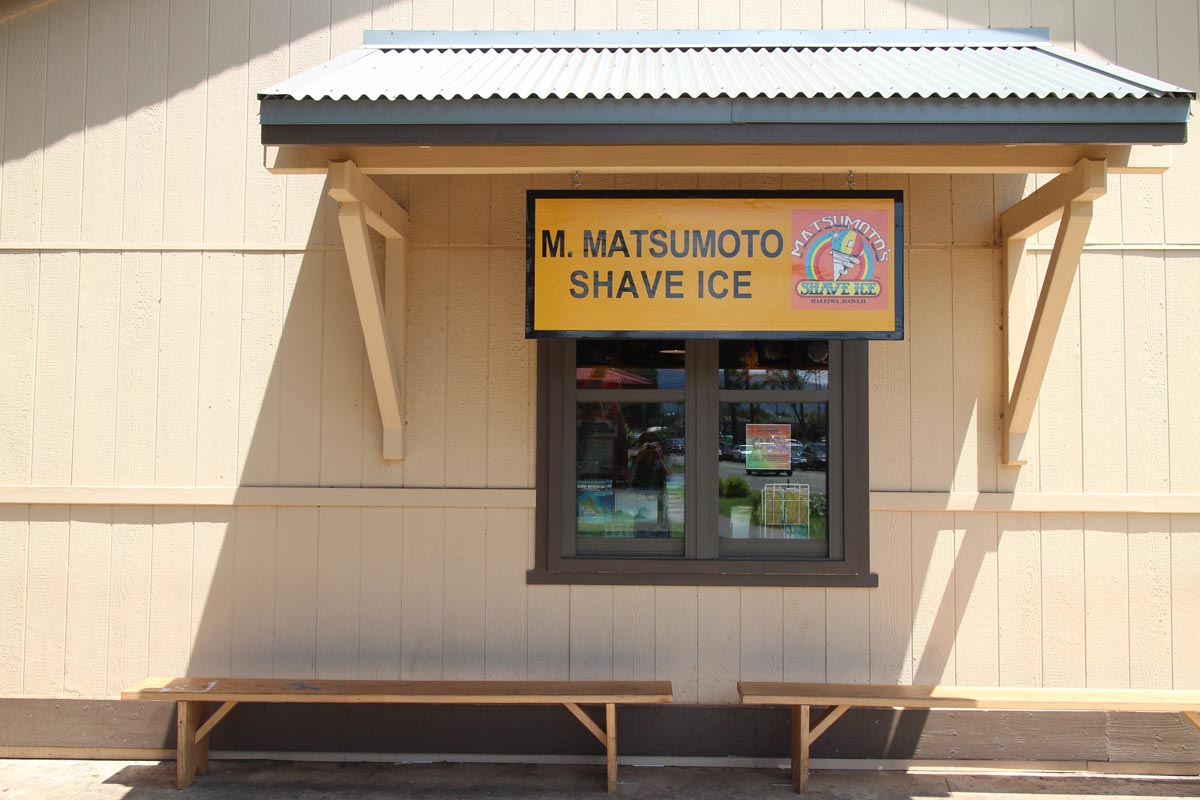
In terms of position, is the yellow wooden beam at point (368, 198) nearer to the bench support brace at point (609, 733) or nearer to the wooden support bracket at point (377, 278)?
the wooden support bracket at point (377, 278)

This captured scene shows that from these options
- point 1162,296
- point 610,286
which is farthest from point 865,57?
point 1162,296

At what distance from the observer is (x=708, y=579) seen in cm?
463

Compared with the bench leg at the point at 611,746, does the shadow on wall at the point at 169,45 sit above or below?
above

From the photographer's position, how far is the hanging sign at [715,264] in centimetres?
416

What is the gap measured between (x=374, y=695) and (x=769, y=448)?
97.5 inches

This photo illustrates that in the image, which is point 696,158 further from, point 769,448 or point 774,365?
point 769,448

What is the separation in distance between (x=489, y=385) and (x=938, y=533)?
103 inches

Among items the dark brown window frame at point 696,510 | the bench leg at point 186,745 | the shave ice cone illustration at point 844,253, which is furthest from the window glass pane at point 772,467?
the bench leg at point 186,745

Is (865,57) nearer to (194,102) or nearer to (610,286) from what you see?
(610,286)

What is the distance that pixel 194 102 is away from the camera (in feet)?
16.1

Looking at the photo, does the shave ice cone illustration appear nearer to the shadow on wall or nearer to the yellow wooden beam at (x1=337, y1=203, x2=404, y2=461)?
the shadow on wall

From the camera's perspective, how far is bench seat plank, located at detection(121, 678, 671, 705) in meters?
4.29

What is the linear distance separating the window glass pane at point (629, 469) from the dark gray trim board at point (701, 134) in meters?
1.62

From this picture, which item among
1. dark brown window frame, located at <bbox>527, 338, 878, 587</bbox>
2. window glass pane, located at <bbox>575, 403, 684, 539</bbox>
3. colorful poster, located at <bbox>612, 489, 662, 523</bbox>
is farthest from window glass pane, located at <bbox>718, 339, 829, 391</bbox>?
colorful poster, located at <bbox>612, 489, 662, 523</bbox>
